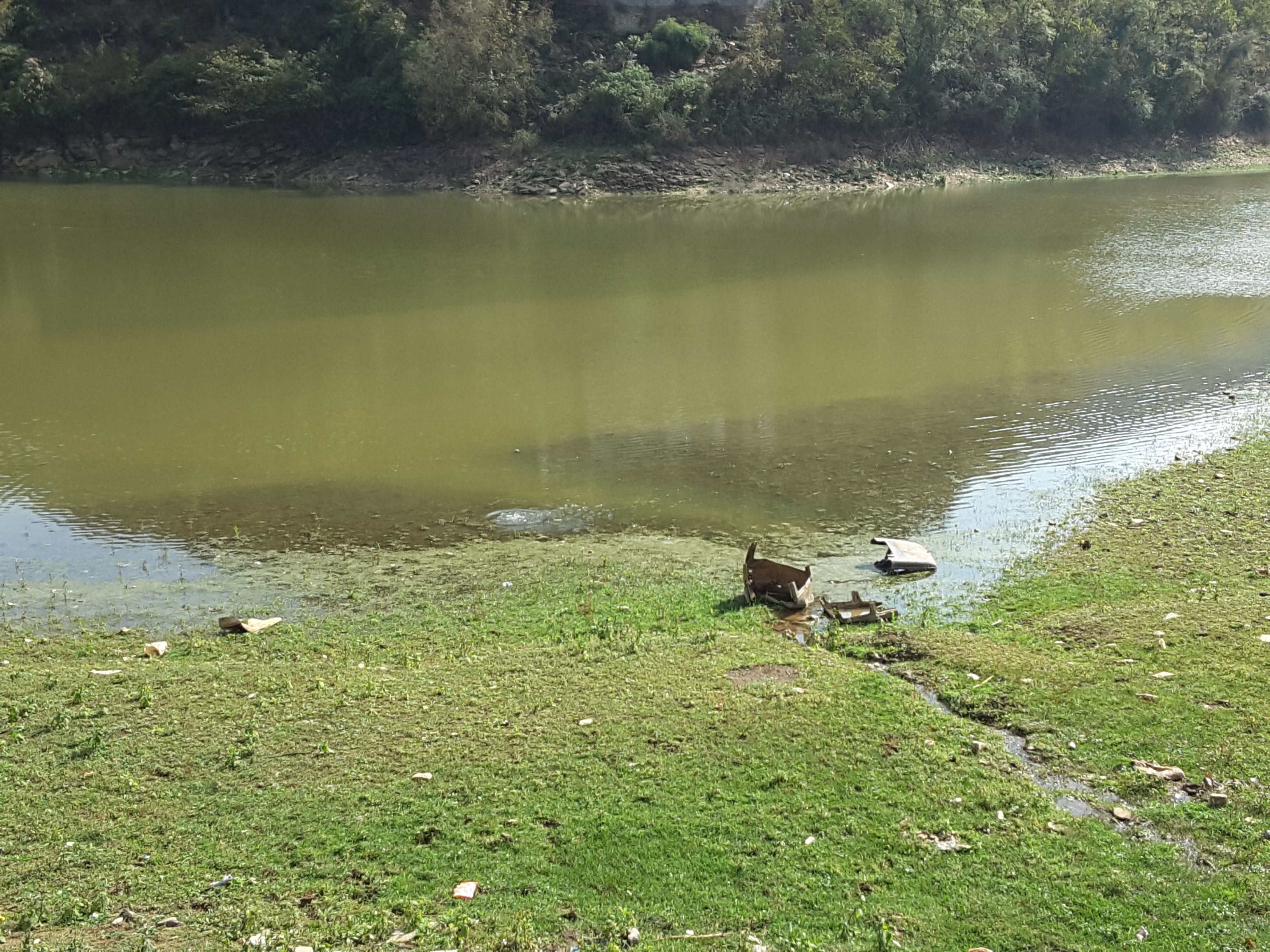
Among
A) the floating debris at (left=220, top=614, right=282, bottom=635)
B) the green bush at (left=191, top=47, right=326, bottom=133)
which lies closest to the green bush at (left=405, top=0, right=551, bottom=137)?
the green bush at (left=191, top=47, right=326, bottom=133)

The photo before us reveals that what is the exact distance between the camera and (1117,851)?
6.58 m

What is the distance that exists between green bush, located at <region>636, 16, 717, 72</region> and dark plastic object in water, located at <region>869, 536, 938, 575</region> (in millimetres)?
45215

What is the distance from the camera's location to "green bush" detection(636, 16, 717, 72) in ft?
174

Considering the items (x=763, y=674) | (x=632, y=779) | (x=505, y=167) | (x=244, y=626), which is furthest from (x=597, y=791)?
(x=505, y=167)

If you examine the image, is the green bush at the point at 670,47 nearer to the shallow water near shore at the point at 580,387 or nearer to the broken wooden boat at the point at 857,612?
the shallow water near shore at the point at 580,387

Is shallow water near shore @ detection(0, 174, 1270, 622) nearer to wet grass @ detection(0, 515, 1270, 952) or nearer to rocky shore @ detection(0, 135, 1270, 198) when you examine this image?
wet grass @ detection(0, 515, 1270, 952)

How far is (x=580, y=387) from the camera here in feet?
64.4

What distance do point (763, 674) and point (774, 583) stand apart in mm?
2125

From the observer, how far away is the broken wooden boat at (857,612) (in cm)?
1047

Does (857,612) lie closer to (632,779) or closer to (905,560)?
(905,560)

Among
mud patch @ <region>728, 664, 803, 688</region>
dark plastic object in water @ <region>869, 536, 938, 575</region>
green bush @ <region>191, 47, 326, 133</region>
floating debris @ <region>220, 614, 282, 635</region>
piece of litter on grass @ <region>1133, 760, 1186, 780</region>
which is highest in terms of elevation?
green bush @ <region>191, 47, 326, 133</region>

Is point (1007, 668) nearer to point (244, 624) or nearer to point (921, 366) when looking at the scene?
point (244, 624)

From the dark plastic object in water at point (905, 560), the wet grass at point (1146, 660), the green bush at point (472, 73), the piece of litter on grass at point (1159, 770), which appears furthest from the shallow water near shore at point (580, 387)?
the green bush at point (472, 73)

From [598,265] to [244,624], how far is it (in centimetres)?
2204
